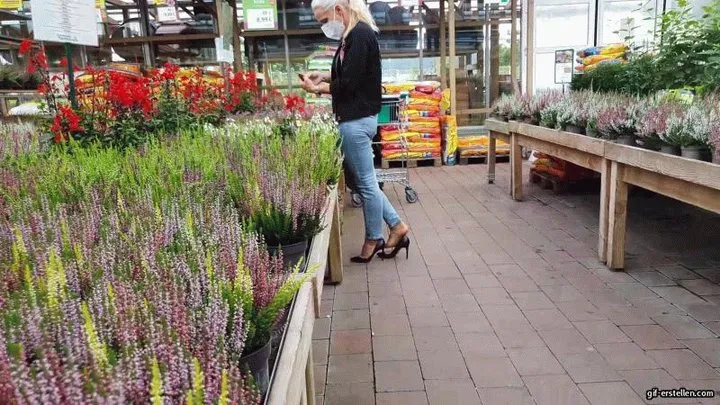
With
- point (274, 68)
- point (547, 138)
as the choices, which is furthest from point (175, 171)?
point (274, 68)

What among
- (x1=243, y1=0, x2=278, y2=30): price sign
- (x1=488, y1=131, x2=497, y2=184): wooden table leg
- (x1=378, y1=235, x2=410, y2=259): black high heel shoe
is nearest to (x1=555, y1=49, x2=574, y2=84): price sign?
(x1=488, y1=131, x2=497, y2=184): wooden table leg

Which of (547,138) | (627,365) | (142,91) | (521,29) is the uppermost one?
(521,29)

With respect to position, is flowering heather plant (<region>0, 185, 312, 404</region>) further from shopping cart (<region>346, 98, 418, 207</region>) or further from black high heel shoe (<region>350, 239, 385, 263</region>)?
shopping cart (<region>346, 98, 418, 207</region>)

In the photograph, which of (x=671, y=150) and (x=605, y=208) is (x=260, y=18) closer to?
(x=605, y=208)

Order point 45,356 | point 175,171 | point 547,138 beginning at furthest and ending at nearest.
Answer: point 547,138, point 175,171, point 45,356

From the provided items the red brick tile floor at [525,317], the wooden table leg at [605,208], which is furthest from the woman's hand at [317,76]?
the wooden table leg at [605,208]

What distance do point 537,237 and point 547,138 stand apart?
0.83 metres

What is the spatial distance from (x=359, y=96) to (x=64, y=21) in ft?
5.45

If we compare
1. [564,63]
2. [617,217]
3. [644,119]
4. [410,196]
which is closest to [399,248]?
[617,217]

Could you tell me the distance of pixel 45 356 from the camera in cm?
67

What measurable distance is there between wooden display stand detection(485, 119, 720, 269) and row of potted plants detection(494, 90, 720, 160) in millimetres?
79

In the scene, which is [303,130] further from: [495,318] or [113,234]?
[113,234]

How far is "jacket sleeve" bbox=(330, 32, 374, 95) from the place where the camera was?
3.08m

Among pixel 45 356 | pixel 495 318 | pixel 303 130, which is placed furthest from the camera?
pixel 303 130
